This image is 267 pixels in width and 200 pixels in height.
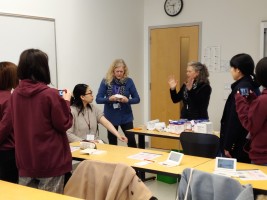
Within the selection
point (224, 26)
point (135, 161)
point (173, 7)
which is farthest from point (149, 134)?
point (173, 7)

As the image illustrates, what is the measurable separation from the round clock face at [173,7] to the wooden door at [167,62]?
271mm

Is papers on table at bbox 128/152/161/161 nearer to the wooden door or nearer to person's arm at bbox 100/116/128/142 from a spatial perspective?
person's arm at bbox 100/116/128/142

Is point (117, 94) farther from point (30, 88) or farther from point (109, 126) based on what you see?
point (30, 88)

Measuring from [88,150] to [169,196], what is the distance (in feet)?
4.46

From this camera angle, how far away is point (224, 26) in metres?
5.67

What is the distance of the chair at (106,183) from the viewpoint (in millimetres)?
1982

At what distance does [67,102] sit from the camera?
244cm

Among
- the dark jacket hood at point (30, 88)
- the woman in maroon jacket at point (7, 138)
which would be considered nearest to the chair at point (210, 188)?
the dark jacket hood at point (30, 88)

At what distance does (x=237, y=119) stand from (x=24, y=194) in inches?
72.8

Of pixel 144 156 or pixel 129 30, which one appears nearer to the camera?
pixel 144 156

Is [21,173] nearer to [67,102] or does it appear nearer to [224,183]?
[67,102]

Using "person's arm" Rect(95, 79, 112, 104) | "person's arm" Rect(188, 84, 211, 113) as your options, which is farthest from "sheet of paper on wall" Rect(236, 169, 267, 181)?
"person's arm" Rect(95, 79, 112, 104)

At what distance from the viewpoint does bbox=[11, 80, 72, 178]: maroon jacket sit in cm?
229

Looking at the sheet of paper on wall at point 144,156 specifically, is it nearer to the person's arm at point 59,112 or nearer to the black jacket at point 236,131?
the black jacket at point 236,131
